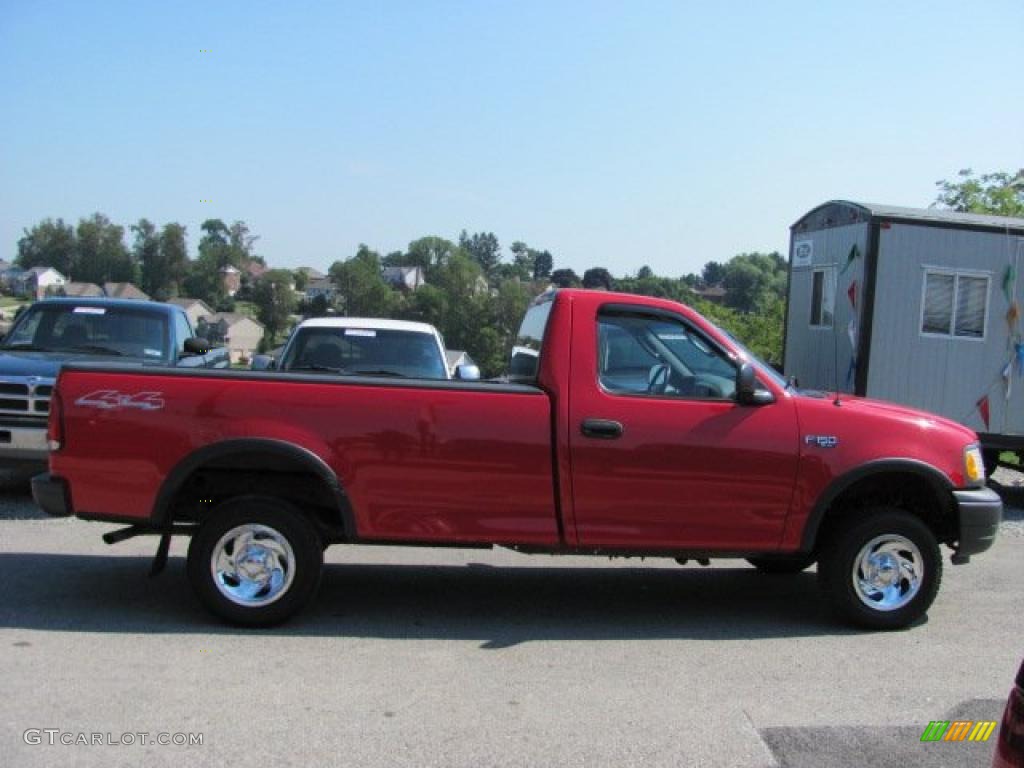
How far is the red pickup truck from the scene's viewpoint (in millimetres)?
5180

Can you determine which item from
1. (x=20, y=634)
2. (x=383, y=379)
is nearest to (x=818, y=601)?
(x=383, y=379)

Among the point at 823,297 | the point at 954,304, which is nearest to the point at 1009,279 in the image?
the point at 954,304

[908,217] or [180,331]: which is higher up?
[908,217]

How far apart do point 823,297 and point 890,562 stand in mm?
6625

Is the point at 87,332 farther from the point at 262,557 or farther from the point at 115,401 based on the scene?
the point at 262,557

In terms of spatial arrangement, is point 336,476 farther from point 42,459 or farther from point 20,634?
point 42,459

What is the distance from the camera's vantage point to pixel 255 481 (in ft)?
17.8

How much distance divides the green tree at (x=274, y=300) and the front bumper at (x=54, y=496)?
96.3ft

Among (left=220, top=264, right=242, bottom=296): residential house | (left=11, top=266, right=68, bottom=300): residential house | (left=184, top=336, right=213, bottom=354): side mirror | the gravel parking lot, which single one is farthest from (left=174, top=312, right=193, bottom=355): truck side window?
(left=220, top=264, right=242, bottom=296): residential house

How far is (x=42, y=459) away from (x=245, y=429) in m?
3.97

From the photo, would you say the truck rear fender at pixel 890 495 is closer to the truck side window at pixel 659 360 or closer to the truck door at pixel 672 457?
the truck door at pixel 672 457

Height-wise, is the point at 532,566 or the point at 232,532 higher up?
the point at 232,532

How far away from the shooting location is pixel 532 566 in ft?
23.4

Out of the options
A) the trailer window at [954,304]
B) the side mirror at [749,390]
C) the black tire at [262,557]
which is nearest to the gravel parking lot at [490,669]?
the black tire at [262,557]
